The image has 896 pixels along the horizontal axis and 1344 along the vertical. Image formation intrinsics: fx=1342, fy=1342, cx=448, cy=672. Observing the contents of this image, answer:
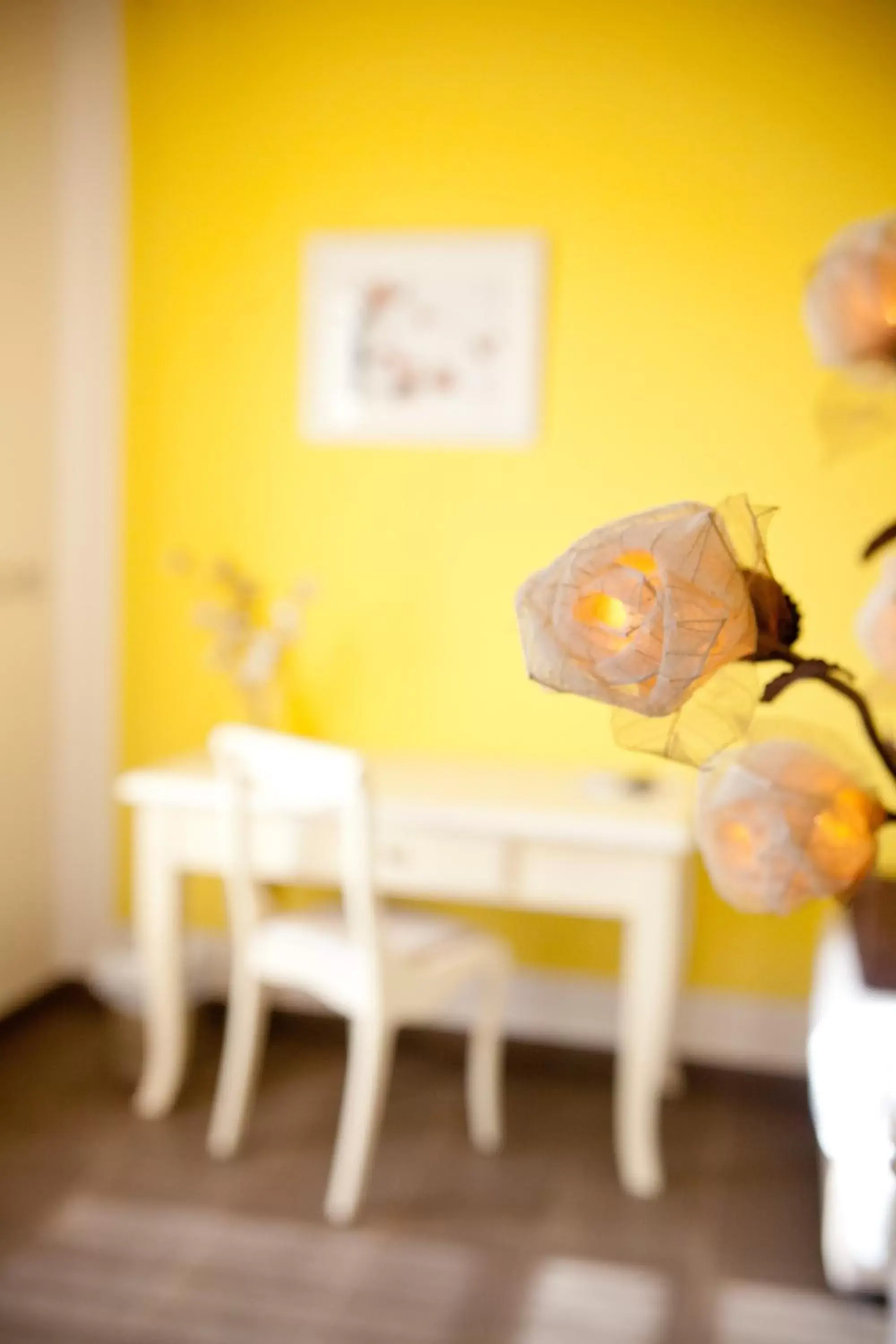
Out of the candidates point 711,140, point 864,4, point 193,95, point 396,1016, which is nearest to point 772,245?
point 711,140

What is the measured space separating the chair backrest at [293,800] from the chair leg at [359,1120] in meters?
0.15

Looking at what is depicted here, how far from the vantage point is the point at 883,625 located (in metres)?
0.47

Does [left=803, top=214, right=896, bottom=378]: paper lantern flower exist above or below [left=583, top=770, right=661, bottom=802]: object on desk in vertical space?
above

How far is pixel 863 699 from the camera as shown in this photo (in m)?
0.48

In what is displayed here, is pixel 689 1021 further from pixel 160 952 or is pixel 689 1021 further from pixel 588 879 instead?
pixel 160 952

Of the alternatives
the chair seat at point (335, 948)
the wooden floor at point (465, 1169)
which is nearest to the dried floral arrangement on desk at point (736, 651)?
the wooden floor at point (465, 1169)

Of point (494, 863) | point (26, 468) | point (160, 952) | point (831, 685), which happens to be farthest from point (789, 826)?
point (26, 468)

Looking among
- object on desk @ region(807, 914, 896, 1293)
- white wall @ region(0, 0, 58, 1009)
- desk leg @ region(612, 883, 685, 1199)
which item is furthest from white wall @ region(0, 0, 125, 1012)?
object on desk @ region(807, 914, 896, 1293)

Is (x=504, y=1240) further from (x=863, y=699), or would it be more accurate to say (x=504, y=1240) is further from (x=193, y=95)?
(x=193, y=95)

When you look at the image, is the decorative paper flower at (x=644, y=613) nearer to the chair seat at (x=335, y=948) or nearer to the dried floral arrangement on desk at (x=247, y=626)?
the chair seat at (x=335, y=948)

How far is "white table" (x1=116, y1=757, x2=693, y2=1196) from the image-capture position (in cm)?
238

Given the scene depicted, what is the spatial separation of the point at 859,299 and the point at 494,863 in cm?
206

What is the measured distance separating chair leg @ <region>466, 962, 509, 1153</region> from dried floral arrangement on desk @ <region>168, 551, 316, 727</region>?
85 centimetres

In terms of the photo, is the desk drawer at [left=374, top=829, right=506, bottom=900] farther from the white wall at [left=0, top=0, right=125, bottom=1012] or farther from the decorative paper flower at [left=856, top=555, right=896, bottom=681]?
the decorative paper flower at [left=856, top=555, right=896, bottom=681]
